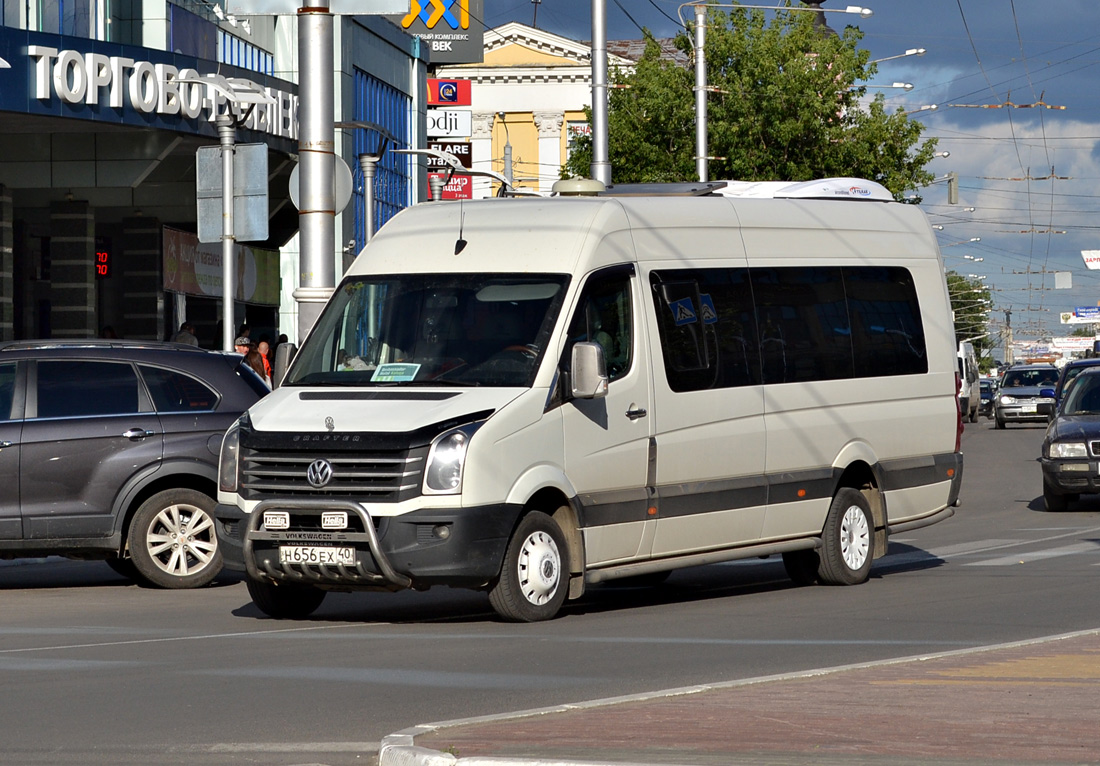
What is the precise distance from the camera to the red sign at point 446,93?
55.8 m

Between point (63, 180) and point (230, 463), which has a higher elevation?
point (63, 180)

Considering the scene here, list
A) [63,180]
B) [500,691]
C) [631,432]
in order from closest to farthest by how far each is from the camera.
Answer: [500,691] < [631,432] < [63,180]

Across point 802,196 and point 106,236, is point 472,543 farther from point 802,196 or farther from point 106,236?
point 106,236

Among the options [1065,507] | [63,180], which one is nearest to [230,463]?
[1065,507]

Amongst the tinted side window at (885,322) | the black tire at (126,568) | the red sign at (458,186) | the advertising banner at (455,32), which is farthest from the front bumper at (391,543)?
the advertising banner at (455,32)

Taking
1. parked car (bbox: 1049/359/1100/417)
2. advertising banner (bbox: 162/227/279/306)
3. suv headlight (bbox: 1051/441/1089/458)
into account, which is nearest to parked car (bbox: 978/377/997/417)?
advertising banner (bbox: 162/227/279/306)

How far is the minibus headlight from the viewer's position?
412 inches

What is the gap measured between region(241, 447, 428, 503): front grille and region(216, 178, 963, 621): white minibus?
0.04 feet

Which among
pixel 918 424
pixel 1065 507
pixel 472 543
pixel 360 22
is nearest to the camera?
pixel 472 543

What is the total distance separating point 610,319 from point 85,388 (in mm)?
4327

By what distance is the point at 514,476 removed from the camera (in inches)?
401

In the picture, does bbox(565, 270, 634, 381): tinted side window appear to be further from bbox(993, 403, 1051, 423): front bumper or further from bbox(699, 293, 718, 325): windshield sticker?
bbox(993, 403, 1051, 423): front bumper

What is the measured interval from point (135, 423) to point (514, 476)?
4025mm

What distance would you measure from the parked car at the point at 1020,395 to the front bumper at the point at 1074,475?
27.9 m
